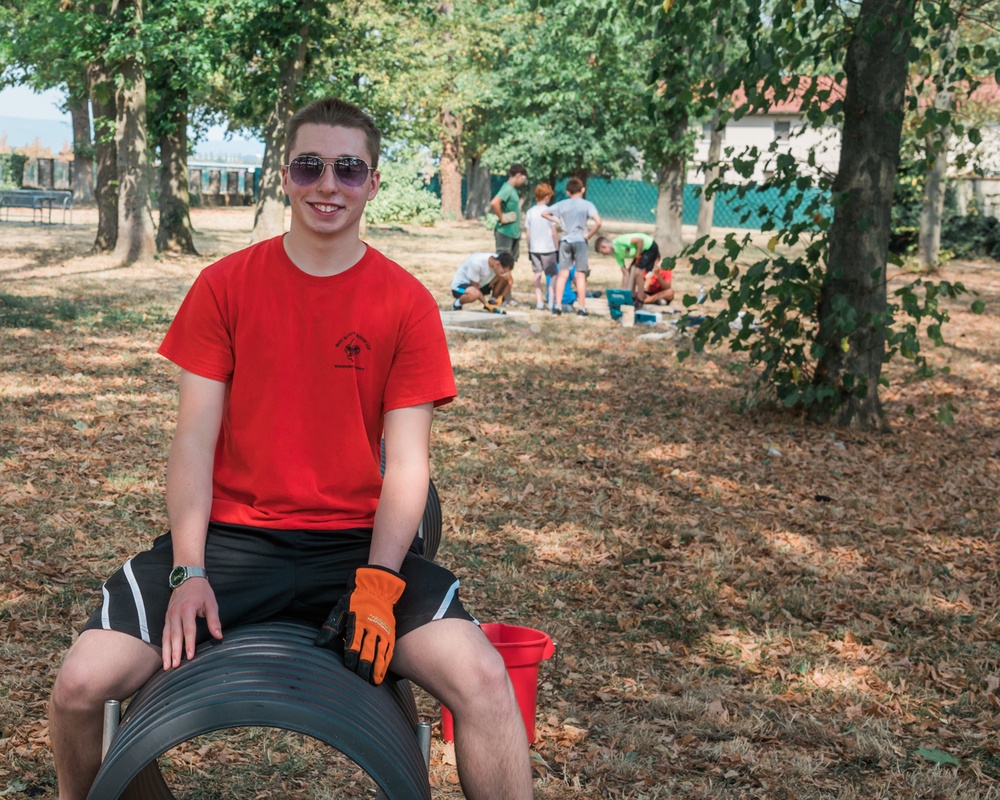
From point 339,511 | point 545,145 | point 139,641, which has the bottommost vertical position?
point 139,641

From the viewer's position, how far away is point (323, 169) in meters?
3.17

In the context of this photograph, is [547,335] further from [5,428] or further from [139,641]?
[139,641]

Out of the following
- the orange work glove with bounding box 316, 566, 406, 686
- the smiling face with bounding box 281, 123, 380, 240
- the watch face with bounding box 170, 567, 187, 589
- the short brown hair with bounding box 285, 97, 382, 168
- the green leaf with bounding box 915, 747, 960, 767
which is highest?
the short brown hair with bounding box 285, 97, 382, 168

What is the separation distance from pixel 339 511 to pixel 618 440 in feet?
19.0

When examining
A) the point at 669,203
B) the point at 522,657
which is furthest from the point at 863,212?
the point at 669,203

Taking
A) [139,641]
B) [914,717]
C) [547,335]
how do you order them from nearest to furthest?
[139,641] → [914,717] → [547,335]

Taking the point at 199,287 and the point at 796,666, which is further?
the point at 796,666

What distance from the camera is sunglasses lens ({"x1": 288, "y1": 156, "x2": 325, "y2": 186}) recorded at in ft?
10.4

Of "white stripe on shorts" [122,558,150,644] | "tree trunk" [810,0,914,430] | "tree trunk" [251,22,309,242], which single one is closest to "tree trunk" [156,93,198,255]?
"tree trunk" [251,22,309,242]

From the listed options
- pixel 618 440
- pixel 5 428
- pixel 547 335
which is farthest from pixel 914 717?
pixel 547 335

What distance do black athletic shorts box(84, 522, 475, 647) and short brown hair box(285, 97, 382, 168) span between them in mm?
1095

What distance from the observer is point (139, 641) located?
278cm

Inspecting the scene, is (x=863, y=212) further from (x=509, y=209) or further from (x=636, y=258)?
(x=509, y=209)

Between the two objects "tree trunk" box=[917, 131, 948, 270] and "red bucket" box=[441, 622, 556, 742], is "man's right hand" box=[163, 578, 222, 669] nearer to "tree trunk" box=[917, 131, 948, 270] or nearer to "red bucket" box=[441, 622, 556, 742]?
"red bucket" box=[441, 622, 556, 742]
